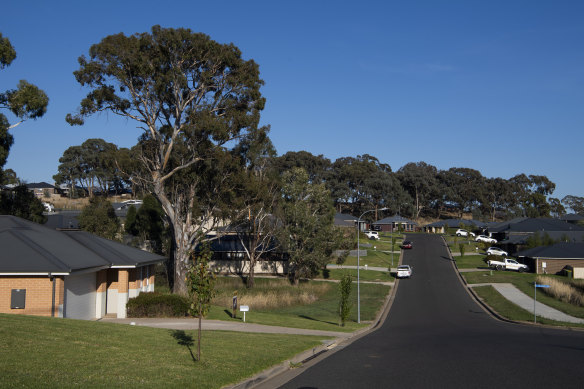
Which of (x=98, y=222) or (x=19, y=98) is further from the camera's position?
(x=98, y=222)

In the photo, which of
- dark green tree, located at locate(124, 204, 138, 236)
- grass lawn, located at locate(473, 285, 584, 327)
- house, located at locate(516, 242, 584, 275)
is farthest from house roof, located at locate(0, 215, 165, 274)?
house, located at locate(516, 242, 584, 275)

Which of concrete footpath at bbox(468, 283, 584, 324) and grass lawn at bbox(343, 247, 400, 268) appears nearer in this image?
concrete footpath at bbox(468, 283, 584, 324)

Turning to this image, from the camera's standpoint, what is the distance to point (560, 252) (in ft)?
184

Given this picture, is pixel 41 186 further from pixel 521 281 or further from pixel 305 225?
pixel 521 281

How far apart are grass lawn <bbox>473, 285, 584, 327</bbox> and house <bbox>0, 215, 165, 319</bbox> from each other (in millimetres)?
24327

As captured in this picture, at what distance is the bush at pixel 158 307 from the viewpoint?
2511 centimetres

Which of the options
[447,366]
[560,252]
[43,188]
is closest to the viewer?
[447,366]

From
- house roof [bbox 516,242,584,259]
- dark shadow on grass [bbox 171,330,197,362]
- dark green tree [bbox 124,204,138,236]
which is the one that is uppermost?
dark green tree [bbox 124,204,138,236]

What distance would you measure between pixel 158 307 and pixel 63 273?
6971 millimetres

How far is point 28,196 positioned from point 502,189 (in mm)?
124870

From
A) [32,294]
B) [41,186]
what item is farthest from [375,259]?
[41,186]

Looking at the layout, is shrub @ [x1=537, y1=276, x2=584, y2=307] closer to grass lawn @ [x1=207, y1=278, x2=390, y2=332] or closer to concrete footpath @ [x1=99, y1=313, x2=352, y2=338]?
grass lawn @ [x1=207, y1=278, x2=390, y2=332]

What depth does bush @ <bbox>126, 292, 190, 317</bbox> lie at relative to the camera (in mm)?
25109

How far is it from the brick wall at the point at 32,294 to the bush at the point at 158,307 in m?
5.91
